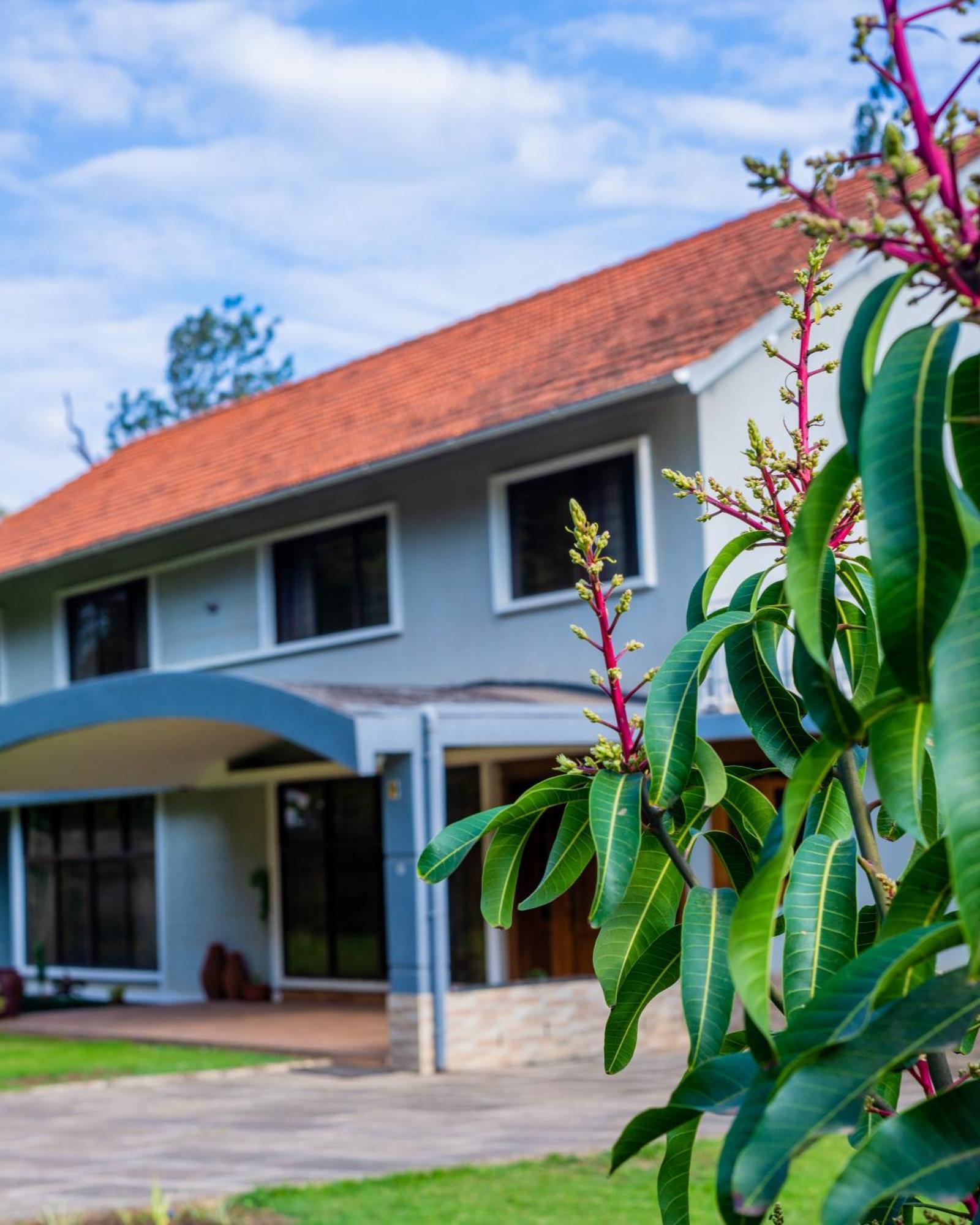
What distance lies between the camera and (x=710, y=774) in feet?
7.22

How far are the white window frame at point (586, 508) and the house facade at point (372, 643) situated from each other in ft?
0.10

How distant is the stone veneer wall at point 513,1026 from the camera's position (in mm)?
13227

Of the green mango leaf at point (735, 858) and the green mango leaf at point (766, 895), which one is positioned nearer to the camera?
the green mango leaf at point (766, 895)

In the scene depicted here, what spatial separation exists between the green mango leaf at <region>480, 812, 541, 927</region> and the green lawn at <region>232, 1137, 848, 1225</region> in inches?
202

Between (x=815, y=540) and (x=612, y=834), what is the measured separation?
0.55m

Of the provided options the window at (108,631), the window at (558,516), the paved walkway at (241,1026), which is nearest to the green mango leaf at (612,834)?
the paved walkway at (241,1026)

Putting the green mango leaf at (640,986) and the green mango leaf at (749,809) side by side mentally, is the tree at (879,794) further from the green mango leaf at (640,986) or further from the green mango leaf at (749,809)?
the green mango leaf at (749,809)

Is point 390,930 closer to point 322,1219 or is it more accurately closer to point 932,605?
point 322,1219

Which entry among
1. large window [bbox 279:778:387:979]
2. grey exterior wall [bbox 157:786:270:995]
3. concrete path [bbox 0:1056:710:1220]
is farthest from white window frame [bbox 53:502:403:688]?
concrete path [bbox 0:1056:710:1220]

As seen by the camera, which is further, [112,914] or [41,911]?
[41,911]

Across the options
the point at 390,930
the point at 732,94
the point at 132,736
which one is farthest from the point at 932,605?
the point at 732,94

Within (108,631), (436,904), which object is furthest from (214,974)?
(436,904)

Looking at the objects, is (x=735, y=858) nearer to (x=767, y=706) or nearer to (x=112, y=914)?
(x=767, y=706)

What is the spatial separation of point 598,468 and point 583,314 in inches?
124
